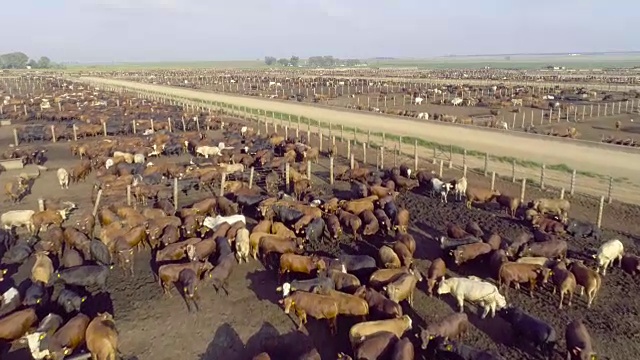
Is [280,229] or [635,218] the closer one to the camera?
[280,229]

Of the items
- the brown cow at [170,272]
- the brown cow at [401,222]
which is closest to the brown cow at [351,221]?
the brown cow at [401,222]

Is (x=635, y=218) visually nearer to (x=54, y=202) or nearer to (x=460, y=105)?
(x=54, y=202)

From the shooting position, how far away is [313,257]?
1268 centimetres

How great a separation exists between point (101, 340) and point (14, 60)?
711ft

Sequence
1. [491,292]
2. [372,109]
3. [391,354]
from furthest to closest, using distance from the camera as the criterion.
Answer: [372,109] < [491,292] < [391,354]

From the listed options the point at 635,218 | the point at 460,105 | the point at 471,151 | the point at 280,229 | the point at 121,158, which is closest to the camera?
the point at 280,229

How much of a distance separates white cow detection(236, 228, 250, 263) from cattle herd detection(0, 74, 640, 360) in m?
0.04

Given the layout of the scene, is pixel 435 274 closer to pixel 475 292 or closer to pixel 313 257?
pixel 475 292

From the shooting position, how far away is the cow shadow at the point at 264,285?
11755mm

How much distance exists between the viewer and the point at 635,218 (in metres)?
16.5

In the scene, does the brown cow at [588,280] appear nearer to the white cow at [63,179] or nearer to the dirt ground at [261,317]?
the dirt ground at [261,317]

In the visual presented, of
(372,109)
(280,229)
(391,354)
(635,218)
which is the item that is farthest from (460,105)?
(391,354)

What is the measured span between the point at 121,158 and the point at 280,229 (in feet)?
42.6

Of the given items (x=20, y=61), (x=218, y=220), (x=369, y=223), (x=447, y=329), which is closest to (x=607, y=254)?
(x=447, y=329)
